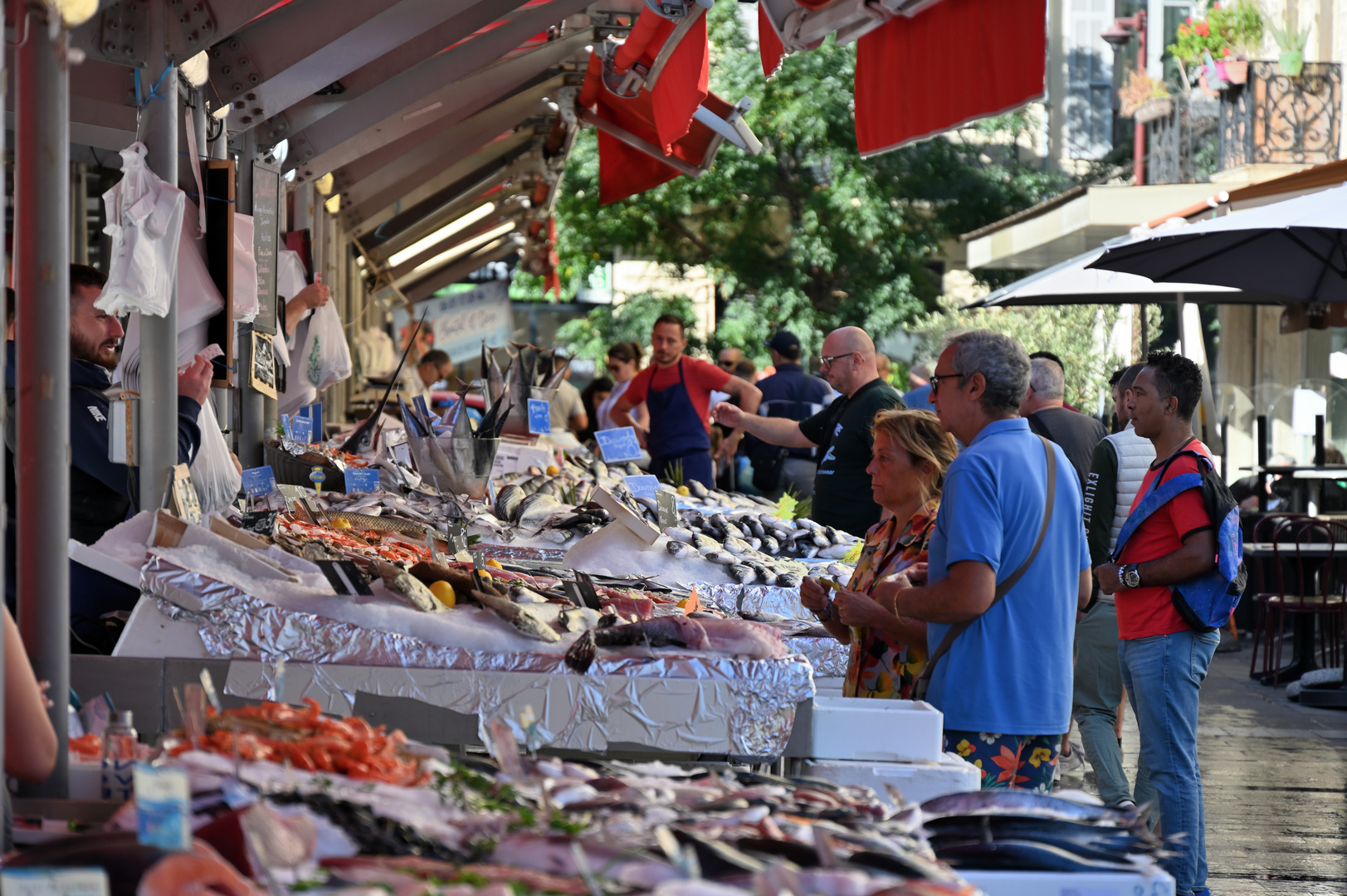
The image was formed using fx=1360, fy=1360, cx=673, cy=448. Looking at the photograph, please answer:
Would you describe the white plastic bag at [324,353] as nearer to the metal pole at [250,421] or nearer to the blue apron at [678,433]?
the metal pole at [250,421]

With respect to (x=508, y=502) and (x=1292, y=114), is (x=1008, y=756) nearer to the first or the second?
(x=508, y=502)

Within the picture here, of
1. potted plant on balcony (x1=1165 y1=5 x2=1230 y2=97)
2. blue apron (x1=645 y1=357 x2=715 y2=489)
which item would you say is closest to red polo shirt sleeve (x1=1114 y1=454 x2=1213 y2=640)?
blue apron (x1=645 y1=357 x2=715 y2=489)

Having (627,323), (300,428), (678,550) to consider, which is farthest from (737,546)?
(627,323)

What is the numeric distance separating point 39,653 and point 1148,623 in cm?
342

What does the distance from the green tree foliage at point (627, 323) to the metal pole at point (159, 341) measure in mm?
18119

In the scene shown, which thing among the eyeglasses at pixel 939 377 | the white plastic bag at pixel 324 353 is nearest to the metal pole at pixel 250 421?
the white plastic bag at pixel 324 353

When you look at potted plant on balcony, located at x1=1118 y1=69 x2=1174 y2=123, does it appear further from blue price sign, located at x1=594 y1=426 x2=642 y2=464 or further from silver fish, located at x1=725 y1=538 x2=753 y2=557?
silver fish, located at x1=725 y1=538 x2=753 y2=557

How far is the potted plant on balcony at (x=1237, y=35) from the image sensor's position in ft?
52.8

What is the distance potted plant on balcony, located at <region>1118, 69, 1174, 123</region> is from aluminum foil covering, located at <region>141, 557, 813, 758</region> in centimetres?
2000

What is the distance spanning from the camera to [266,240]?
5285 millimetres

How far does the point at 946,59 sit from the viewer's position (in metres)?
3.90

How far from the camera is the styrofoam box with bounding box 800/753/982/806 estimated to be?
8.94 ft

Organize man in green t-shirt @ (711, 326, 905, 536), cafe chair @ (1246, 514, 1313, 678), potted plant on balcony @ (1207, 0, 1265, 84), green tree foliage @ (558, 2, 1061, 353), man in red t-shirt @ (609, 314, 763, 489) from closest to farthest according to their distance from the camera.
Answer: man in green t-shirt @ (711, 326, 905, 536), cafe chair @ (1246, 514, 1313, 678), man in red t-shirt @ (609, 314, 763, 489), potted plant on balcony @ (1207, 0, 1265, 84), green tree foliage @ (558, 2, 1061, 353)

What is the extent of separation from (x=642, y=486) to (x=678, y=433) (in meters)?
2.93
